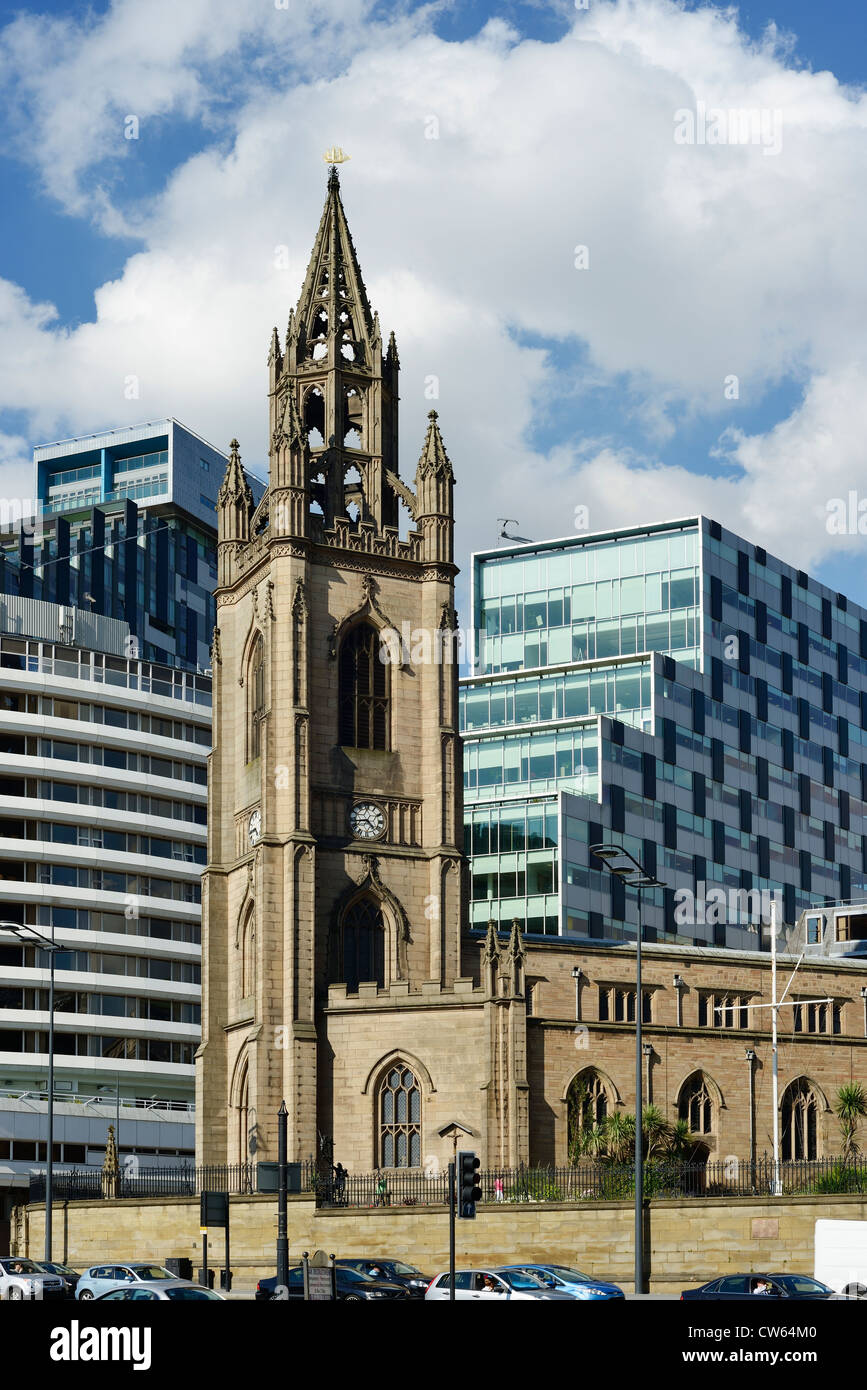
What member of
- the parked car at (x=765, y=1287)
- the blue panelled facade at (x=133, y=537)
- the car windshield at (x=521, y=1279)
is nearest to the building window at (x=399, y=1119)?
the car windshield at (x=521, y=1279)

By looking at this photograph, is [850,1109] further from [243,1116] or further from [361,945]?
[243,1116]

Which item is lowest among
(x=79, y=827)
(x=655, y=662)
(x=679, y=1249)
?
(x=679, y=1249)

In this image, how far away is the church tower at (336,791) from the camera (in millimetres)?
63375

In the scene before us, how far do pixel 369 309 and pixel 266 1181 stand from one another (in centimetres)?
3577

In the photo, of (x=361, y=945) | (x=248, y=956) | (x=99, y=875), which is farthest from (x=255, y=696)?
(x=99, y=875)

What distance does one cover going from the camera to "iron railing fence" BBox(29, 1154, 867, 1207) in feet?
165

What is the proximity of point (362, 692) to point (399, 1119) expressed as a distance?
1557 centimetres

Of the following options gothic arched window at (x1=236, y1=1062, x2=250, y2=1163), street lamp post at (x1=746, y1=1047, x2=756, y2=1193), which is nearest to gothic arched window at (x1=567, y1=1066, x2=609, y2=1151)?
street lamp post at (x1=746, y1=1047, x2=756, y2=1193)

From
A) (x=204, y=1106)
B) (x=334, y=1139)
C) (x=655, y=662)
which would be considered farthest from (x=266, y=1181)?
(x=655, y=662)

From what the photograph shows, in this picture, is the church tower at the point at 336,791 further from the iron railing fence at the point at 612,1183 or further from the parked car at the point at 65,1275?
the parked car at the point at 65,1275

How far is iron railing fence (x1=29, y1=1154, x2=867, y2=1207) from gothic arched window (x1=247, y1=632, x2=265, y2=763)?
1552cm

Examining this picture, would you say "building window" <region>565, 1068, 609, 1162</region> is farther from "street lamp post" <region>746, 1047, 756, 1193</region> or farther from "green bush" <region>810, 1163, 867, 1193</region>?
"green bush" <region>810, 1163, 867, 1193</region>

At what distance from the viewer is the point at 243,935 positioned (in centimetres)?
7012
